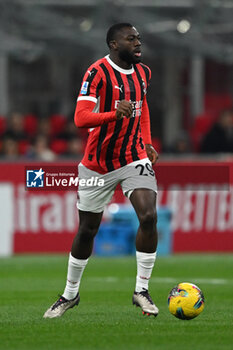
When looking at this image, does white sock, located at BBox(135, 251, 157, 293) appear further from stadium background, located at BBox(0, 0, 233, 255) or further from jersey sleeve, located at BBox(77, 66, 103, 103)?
stadium background, located at BBox(0, 0, 233, 255)

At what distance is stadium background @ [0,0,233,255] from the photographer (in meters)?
16.9

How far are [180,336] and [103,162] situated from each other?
185cm

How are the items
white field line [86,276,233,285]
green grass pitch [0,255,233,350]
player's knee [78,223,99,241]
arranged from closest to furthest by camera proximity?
green grass pitch [0,255,233,350] < player's knee [78,223,99,241] < white field line [86,276,233,285]

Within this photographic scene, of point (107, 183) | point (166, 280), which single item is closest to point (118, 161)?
point (107, 183)

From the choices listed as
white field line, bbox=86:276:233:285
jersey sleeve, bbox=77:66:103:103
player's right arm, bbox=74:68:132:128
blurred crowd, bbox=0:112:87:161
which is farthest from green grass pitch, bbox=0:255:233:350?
blurred crowd, bbox=0:112:87:161

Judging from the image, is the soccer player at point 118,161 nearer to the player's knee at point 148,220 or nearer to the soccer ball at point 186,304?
the player's knee at point 148,220

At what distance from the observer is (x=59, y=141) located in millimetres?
21000

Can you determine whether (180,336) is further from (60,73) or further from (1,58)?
(60,73)

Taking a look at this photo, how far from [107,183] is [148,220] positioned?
1.64ft

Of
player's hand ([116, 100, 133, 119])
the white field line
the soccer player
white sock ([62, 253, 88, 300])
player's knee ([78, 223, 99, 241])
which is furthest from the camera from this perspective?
the white field line

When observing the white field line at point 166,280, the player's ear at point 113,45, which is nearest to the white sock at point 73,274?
the player's ear at point 113,45

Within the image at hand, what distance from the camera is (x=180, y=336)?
22.0 feet

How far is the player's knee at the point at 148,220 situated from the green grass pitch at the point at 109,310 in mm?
734

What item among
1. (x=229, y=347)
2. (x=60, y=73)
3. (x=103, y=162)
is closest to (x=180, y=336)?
(x=229, y=347)
